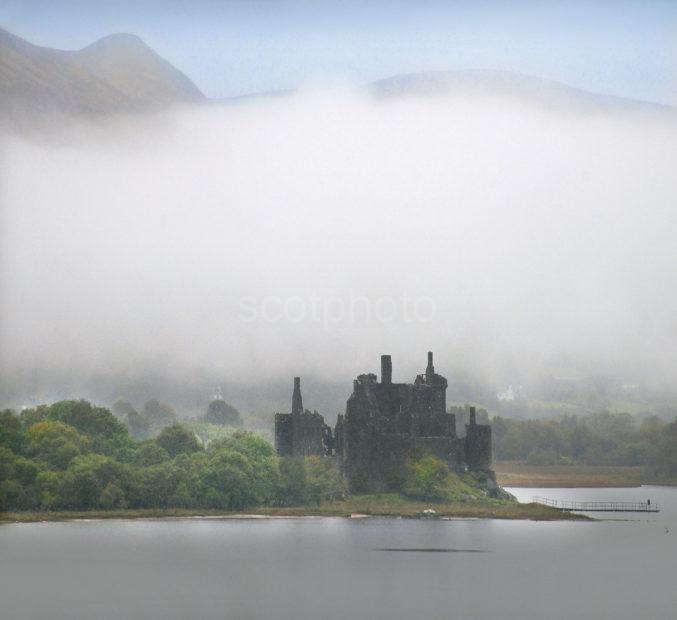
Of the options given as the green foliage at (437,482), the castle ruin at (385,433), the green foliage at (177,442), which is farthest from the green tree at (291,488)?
the green foliage at (177,442)

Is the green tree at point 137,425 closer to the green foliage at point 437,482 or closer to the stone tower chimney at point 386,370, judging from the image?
the stone tower chimney at point 386,370

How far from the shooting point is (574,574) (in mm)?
71375

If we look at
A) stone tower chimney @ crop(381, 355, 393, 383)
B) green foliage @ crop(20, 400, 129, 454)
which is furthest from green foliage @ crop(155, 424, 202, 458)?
stone tower chimney @ crop(381, 355, 393, 383)

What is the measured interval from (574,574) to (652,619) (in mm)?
11354

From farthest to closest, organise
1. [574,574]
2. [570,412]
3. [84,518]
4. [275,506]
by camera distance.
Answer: [570,412]
[275,506]
[84,518]
[574,574]

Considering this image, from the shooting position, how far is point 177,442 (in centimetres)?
9994

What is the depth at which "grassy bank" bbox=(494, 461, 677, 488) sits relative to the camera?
12019cm

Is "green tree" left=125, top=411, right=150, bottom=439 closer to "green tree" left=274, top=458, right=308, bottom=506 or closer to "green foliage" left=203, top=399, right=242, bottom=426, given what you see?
"green foliage" left=203, top=399, right=242, bottom=426

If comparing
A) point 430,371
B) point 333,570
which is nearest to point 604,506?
point 430,371

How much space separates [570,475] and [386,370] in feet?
84.8

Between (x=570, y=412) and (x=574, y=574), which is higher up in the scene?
(x=570, y=412)

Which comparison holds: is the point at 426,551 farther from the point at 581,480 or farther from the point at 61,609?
the point at 581,480

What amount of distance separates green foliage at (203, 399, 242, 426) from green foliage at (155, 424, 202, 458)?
2614 centimetres

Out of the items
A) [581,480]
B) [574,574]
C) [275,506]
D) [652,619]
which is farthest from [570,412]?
[652,619]
